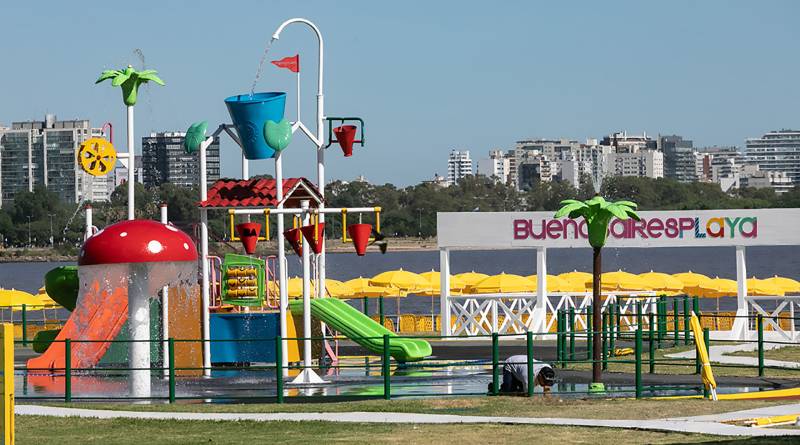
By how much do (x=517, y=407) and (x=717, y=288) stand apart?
1218 inches

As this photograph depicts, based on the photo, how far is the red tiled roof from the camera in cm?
3184

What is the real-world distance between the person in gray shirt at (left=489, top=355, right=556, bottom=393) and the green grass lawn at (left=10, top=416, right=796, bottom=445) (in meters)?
4.35

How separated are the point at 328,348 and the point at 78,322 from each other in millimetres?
6001

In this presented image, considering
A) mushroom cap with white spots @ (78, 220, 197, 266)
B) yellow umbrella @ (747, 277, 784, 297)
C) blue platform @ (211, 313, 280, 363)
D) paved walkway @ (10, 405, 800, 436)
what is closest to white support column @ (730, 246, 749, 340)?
yellow umbrella @ (747, 277, 784, 297)

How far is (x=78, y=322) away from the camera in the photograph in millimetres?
30219

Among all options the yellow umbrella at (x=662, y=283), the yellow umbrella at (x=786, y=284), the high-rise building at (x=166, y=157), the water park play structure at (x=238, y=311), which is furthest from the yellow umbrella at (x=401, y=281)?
the water park play structure at (x=238, y=311)

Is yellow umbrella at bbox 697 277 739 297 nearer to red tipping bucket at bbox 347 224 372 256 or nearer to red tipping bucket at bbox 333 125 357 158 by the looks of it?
red tipping bucket at bbox 333 125 357 158

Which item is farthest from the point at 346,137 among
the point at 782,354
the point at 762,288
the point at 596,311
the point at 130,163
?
the point at 762,288

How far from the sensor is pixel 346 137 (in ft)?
102

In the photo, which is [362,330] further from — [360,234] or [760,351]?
[760,351]

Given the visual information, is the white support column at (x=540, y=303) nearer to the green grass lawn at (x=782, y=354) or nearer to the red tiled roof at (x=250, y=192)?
the green grass lawn at (x=782, y=354)

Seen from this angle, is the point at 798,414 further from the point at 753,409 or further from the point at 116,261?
the point at 116,261

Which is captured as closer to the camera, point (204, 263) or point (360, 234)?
point (360, 234)

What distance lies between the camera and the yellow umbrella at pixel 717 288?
2078 inches
